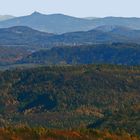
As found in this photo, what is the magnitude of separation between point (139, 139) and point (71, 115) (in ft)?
399

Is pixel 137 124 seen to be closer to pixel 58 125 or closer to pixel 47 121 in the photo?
pixel 58 125

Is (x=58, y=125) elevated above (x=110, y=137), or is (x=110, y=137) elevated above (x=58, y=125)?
(x=110, y=137)

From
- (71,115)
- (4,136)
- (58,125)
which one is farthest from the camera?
(71,115)

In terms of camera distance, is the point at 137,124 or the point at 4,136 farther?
the point at 137,124

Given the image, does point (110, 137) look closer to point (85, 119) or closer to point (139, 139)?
point (139, 139)

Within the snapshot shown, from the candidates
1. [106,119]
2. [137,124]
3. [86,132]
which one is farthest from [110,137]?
[106,119]

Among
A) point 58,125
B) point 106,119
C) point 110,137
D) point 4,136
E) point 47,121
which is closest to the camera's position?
point 4,136

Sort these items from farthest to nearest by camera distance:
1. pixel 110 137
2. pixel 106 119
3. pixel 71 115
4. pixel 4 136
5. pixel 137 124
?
pixel 71 115, pixel 106 119, pixel 137 124, pixel 110 137, pixel 4 136

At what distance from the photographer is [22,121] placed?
18925 cm

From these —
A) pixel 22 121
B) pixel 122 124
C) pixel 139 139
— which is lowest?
pixel 22 121

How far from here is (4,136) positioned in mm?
67812

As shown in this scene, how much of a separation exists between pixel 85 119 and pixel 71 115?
33.2ft

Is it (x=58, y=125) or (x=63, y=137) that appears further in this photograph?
(x=58, y=125)

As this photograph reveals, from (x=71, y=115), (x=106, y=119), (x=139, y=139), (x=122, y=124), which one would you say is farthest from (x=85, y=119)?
(x=139, y=139)
